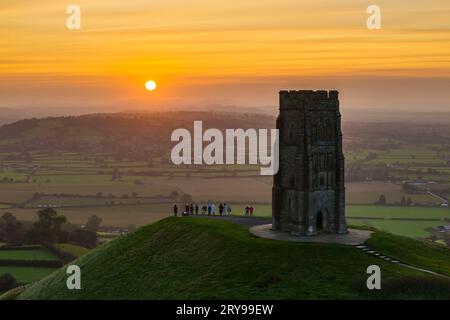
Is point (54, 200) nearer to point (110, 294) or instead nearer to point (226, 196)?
point (226, 196)

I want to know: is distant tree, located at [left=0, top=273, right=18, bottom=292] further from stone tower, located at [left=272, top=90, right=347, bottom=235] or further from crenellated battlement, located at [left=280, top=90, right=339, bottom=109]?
crenellated battlement, located at [left=280, top=90, right=339, bottom=109]

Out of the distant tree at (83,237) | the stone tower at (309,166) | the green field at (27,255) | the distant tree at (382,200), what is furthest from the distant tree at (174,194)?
the stone tower at (309,166)

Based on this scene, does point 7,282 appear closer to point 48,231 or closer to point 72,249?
point 72,249

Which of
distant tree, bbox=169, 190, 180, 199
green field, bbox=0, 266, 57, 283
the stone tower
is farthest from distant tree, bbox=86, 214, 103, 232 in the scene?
the stone tower

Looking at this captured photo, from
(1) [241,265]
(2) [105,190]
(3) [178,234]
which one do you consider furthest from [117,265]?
(2) [105,190]

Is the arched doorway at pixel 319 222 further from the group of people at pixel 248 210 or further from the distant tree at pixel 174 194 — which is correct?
the distant tree at pixel 174 194

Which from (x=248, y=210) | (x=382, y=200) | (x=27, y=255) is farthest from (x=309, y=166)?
(x=382, y=200)
